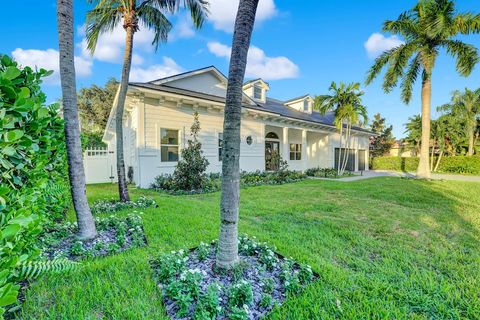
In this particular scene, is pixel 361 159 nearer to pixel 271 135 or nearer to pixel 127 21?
pixel 271 135

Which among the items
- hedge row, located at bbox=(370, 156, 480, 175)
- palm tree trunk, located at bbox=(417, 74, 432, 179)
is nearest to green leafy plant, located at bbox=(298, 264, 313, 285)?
palm tree trunk, located at bbox=(417, 74, 432, 179)

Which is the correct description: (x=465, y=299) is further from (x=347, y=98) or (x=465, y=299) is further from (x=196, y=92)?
(x=347, y=98)

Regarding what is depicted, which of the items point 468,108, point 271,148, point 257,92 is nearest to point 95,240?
point 271,148

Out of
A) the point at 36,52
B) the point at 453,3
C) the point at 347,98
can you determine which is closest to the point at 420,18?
the point at 453,3

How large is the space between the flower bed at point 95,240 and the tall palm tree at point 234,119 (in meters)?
1.61

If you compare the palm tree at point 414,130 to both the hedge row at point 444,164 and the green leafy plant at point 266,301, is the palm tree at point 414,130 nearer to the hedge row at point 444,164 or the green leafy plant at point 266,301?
the hedge row at point 444,164

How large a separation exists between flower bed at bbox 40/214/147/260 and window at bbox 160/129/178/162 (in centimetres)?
657

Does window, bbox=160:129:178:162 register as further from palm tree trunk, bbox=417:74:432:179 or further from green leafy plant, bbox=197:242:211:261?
palm tree trunk, bbox=417:74:432:179

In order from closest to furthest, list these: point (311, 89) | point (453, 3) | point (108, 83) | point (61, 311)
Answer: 1. point (61, 311)
2. point (453, 3)
3. point (311, 89)
4. point (108, 83)

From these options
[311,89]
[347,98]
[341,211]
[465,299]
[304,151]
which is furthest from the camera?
[311,89]

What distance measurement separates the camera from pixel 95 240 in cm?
310

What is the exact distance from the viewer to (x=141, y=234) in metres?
3.42

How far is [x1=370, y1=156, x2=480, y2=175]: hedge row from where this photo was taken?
19625 millimetres

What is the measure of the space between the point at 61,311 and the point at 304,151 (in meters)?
15.7
